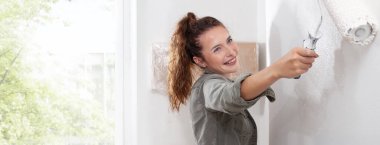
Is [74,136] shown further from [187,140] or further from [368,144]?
[368,144]

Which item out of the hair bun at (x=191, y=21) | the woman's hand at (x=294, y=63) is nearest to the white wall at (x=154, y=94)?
the hair bun at (x=191, y=21)

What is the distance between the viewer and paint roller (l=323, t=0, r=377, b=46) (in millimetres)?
676

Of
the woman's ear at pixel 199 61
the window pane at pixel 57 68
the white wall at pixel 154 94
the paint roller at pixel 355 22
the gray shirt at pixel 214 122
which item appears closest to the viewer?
the paint roller at pixel 355 22

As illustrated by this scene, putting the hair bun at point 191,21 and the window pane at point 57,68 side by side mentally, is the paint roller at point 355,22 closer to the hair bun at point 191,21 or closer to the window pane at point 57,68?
the hair bun at point 191,21

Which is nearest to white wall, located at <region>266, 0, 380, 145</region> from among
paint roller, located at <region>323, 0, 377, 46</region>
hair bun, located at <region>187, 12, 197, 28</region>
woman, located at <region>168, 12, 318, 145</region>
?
paint roller, located at <region>323, 0, 377, 46</region>

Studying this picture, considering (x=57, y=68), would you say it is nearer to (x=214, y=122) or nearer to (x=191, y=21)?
(x=191, y=21)

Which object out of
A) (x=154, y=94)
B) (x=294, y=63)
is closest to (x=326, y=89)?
(x=294, y=63)

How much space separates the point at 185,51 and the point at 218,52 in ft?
0.35

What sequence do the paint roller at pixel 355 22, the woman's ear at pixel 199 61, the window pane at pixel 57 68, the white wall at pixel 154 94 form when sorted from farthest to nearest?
1. the window pane at pixel 57 68
2. the white wall at pixel 154 94
3. the woman's ear at pixel 199 61
4. the paint roller at pixel 355 22

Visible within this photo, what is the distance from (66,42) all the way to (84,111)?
0.84 ft

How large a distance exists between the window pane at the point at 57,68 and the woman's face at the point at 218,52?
0.51 meters

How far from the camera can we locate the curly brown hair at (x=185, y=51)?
3.34 feet

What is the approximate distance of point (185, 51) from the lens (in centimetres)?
104

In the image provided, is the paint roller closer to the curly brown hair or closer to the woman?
the woman
